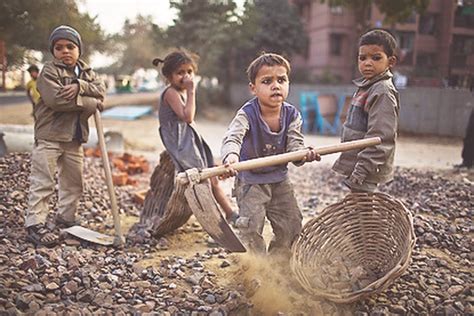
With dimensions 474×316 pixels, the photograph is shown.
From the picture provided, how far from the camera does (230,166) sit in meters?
2.40

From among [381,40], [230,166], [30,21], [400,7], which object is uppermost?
[400,7]

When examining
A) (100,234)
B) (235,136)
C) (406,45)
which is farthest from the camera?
(406,45)

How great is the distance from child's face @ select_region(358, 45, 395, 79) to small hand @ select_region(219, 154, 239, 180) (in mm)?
1135

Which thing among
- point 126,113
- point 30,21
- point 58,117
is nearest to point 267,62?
point 58,117

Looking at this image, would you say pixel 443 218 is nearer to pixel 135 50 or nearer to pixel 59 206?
pixel 59 206

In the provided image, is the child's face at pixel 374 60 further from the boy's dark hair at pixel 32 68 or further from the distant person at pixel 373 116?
the boy's dark hair at pixel 32 68

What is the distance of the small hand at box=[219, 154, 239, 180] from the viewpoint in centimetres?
241

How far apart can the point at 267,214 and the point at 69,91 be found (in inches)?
68.4

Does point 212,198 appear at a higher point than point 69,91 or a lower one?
lower

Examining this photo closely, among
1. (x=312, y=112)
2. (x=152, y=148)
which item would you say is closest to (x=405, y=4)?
(x=312, y=112)

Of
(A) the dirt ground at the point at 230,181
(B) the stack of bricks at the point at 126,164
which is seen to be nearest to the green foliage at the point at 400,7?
(A) the dirt ground at the point at 230,181

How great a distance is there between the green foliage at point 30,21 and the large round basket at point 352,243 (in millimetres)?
3005

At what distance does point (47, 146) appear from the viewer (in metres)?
3.52

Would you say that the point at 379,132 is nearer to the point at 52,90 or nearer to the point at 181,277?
the point at 181,277
